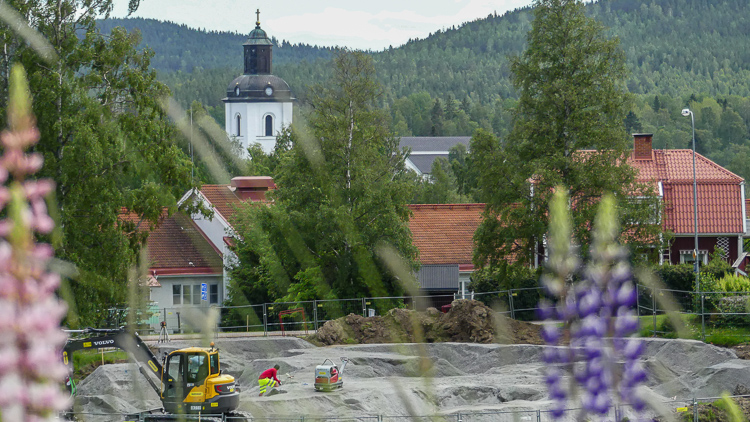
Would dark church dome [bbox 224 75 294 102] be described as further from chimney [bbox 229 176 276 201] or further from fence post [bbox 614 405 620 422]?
fence post [bbox 614 405 620 422]

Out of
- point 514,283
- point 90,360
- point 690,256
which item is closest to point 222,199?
point 90,360

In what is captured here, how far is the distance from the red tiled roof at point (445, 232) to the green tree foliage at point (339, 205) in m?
6.11

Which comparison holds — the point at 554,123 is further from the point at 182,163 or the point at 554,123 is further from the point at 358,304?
the point at 182,163

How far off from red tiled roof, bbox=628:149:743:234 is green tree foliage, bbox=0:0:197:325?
2186cm

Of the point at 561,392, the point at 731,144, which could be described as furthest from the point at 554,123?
the point at 731,144

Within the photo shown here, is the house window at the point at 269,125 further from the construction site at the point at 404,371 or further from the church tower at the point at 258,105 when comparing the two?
the construction site at the point at 404,371

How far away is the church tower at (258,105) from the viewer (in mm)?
148750

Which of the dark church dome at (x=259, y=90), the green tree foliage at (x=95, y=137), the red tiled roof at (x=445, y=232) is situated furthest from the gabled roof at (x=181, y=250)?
the dark church dome at (x=259, y=90)

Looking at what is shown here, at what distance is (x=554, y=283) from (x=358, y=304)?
34.5 meters

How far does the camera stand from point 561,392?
2.04 m

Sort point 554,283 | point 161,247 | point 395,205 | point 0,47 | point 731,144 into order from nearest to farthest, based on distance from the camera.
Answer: point 554,283 < point 0,47 < point 395,205 < point 161,247 < point 731,144

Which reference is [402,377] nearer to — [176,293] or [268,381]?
[268,381]

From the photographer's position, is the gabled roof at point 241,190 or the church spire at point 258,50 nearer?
the gabled roof at point 241,190

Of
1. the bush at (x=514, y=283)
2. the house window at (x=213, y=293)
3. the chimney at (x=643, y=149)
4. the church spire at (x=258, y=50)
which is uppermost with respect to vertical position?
the church spire at (x=258, y=50)
